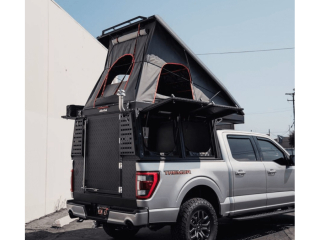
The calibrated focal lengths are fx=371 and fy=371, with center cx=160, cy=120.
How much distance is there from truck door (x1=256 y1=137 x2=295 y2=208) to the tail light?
2830 mm

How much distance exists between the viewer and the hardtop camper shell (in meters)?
5.45

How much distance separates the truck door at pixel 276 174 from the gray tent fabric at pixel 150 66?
1.12 metres

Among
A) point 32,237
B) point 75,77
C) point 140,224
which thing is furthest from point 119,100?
point 75,77

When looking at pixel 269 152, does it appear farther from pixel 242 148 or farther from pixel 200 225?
pixel 200 225

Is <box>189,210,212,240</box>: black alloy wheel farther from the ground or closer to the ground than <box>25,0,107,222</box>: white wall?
closer to the ground

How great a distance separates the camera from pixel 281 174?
7312 millimetres

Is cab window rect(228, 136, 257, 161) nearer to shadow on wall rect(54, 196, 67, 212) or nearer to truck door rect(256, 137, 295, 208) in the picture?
truck door rect(256, 137, 295, 208)

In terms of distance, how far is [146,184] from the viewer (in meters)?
5.14

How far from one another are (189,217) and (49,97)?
5298 millimetres

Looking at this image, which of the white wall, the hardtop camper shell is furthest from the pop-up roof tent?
the white wall

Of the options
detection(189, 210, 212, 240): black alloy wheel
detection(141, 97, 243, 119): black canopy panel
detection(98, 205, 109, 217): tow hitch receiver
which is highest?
detection(141, 97, 243, 119): black canopy panel

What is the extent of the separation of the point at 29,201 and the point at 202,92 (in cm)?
445

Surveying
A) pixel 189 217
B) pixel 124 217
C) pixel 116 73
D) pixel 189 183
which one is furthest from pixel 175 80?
pixel 124 217

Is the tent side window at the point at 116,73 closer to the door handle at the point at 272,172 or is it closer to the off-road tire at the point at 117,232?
the off-road tire at the point at 117,232
